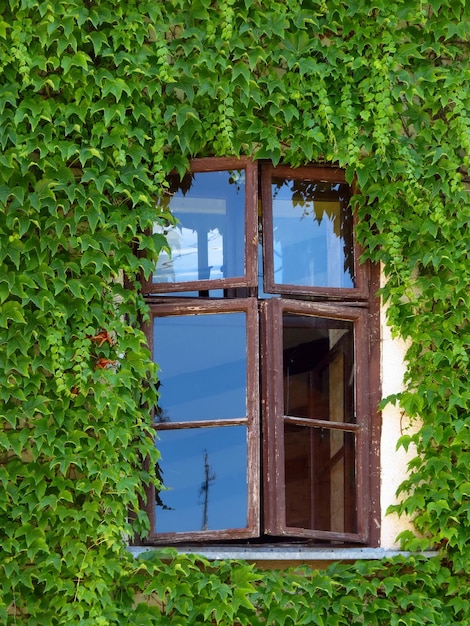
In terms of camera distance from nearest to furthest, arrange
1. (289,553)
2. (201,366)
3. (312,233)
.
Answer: (289,553)
(201,366)
(312,233)

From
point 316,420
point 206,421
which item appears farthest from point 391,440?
point 206,421

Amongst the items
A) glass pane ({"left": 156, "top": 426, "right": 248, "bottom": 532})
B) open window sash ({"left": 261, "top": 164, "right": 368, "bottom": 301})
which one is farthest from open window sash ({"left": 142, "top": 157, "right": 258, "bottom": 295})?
glass pane ({"left": 156, "top": 426, "right": 248, "bottom": 532})

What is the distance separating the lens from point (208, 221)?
15.5 ft

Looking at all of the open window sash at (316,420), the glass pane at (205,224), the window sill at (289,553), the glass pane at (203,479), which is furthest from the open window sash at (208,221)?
A: the window sill at (289,553)

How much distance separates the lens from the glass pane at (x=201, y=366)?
456 centimetres

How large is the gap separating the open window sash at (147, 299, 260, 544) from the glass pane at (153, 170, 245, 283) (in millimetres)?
211

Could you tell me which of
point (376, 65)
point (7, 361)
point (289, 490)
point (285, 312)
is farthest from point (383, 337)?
point (7, 361)

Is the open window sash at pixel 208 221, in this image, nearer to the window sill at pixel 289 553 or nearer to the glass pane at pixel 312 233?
the glass pane at pixel 312 233

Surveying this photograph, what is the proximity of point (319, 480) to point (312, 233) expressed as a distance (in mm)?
1069

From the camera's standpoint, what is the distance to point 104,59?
4551mm

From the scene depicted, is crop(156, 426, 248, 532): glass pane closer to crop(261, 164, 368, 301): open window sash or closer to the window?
the window

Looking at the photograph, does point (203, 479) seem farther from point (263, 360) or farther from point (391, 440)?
point (391, 440)

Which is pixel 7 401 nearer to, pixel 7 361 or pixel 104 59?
pixel 7 361

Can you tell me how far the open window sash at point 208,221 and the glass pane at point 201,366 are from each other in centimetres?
20
